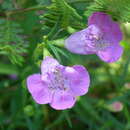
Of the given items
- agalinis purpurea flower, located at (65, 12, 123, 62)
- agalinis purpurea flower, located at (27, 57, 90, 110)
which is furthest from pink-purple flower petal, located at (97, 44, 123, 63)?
agalinis purpurea flower, located at (27, 57, 90, 110)

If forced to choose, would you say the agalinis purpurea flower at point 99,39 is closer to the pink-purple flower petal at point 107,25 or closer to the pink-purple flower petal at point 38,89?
the pink-purple flower petal at point 107,25

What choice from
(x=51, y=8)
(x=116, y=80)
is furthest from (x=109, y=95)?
(x=51, y=8)

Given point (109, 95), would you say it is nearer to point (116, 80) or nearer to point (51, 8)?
point (116, 80)

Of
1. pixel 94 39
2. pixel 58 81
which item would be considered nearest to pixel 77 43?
pixel 94 39

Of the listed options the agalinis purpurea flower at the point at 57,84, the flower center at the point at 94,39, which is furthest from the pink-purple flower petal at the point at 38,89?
the flower center at the point at 94,39

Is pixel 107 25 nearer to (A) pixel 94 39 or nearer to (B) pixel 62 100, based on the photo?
(A) pixel 94 39
